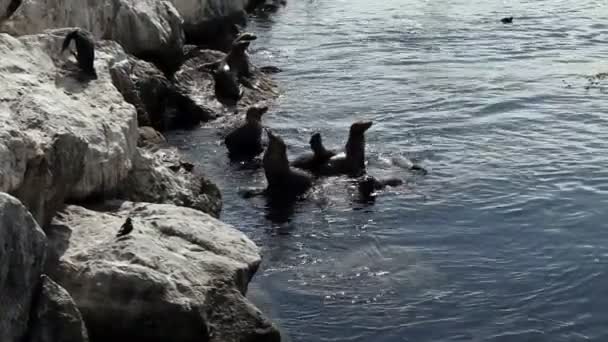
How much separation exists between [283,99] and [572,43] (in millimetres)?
11718

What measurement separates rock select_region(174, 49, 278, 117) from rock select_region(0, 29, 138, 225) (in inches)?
342

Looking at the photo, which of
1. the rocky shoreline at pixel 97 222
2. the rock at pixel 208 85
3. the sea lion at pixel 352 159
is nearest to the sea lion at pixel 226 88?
the rock at pixel 208 85

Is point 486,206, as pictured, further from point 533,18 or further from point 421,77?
point 533,18

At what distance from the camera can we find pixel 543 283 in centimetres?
1410

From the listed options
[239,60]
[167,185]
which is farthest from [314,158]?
[239,60]

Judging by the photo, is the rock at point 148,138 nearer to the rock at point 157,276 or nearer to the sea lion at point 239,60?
the rock at point 157,276

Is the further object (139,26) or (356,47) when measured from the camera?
(356,47)

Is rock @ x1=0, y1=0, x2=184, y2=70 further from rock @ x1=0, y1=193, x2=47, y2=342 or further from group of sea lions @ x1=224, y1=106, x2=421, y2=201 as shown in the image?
rock @ x1=0, y1=193, x2=47, y2=342

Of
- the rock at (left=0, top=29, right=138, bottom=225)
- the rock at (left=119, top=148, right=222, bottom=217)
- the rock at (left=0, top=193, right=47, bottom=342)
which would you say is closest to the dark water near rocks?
the rock at (left=119, top=148, right=222, bottom=217)

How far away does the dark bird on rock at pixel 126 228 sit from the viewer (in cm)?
1186

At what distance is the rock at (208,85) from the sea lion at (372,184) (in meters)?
6.34

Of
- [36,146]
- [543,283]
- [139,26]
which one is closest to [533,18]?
[139,26]

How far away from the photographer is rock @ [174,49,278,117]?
24750 mm

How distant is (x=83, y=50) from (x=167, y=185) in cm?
232
